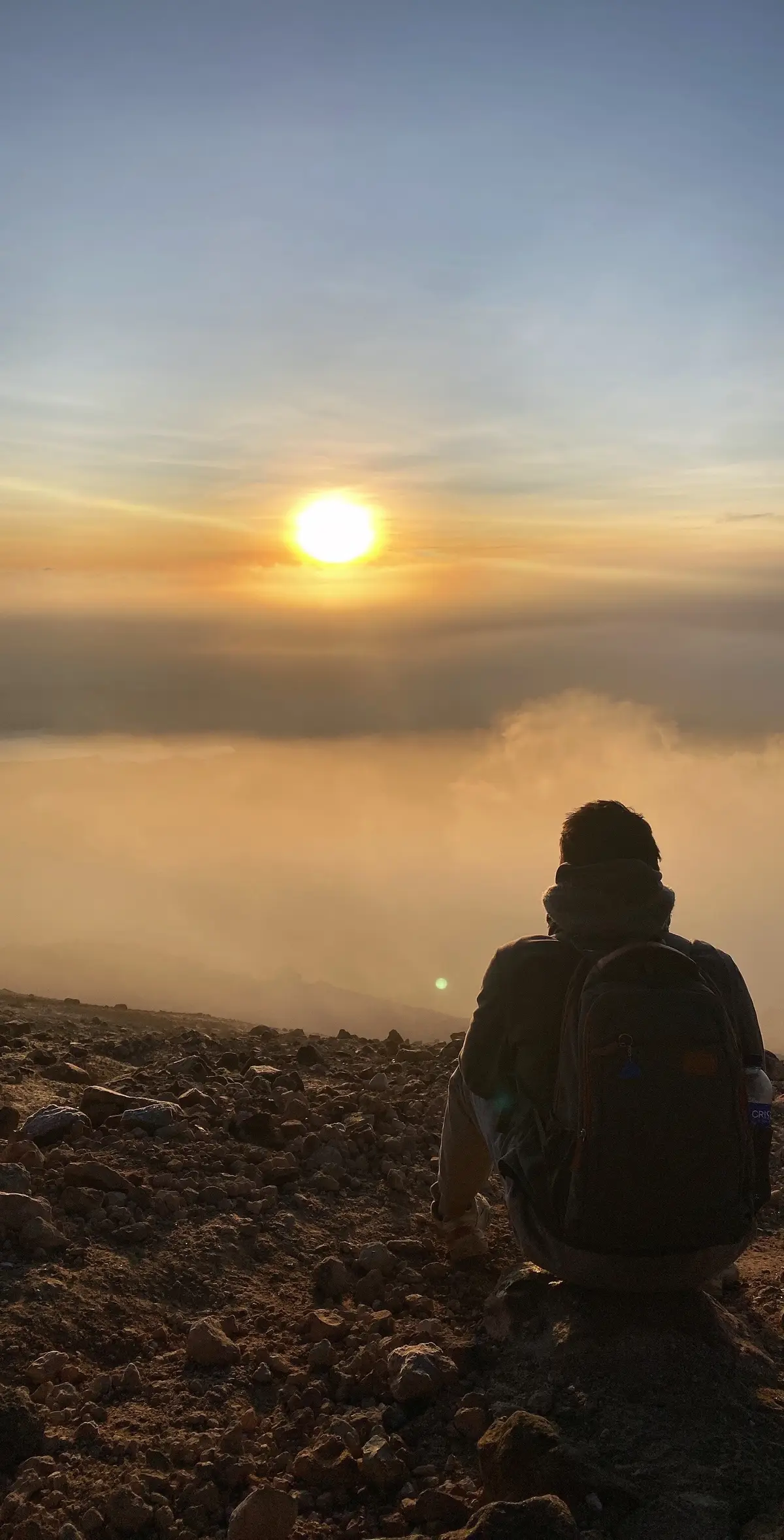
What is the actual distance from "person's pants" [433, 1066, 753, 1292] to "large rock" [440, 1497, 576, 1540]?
40.6 inches

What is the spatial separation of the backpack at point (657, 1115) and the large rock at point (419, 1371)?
0.88 metres

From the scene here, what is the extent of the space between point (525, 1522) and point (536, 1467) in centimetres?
34

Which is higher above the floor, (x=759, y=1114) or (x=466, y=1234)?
(x=759, y=1114)

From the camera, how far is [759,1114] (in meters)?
4.32

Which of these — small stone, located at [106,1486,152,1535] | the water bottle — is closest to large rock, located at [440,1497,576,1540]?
small stone, located at [106,1486,152,1535]

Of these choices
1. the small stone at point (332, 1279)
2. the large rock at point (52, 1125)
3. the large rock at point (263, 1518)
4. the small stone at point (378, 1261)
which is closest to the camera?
the large rock at point (263, 1518)

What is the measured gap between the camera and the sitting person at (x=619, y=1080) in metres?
4.07

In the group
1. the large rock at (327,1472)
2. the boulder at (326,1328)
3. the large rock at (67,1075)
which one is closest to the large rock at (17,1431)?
the large rock at (327,1472)

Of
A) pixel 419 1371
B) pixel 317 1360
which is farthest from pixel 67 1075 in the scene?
pixel 419 1371

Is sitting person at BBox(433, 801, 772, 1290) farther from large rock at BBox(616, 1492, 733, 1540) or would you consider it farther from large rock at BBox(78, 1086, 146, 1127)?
large rock at BBox(78, 1086, 146, 1127)

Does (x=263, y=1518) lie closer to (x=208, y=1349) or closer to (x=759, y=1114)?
(x=208, y=1349)

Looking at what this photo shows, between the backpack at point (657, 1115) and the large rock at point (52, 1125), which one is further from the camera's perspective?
the large rock at point (52, 1125)

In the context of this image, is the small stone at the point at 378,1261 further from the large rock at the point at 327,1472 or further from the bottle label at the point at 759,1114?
the bottle label at the point at 759,1114

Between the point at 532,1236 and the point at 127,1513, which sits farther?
the point at 532,1236
